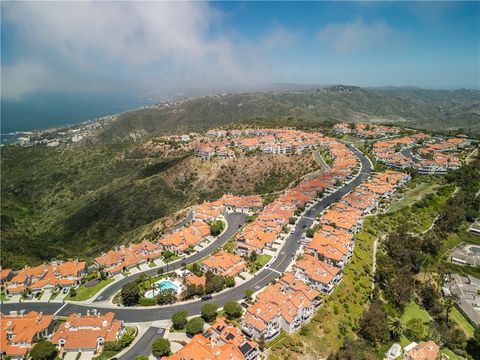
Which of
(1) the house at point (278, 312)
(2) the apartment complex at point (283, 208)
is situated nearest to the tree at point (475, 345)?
(1) the house at point (278, 312)

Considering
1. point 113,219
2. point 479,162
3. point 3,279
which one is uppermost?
point 479,162

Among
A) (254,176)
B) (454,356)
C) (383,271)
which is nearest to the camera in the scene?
(454,356)

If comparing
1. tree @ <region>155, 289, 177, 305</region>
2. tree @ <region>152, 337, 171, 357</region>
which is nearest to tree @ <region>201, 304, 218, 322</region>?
tree @ <region>152, 337, 171, 357</region>

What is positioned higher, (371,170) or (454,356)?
(371,170)

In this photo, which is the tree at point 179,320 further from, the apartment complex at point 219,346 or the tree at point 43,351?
the tree at point 43,351

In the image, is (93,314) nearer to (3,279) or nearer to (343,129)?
(3,279)

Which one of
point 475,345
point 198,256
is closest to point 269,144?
point 198,256

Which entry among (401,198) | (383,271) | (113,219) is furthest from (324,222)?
(113,219)
